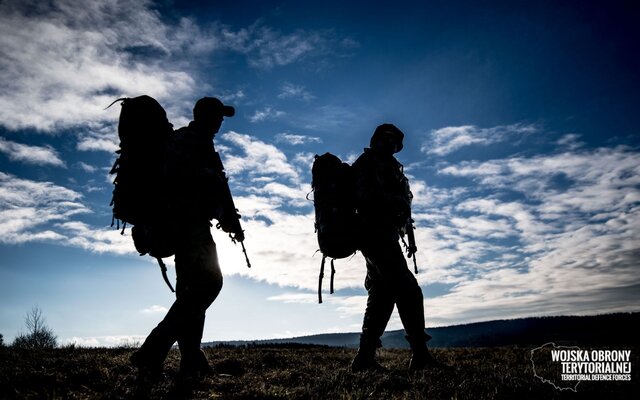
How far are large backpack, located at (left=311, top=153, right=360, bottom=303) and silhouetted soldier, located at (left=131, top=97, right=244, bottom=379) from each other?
4.70 ft

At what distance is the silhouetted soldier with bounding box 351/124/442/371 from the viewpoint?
16.0ft

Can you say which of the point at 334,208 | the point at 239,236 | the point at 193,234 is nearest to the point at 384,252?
the point at 334,208

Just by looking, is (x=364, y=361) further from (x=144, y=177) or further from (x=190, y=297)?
(x=144, y=177)

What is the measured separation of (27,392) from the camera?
2.91 m

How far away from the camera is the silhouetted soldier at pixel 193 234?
136 inches

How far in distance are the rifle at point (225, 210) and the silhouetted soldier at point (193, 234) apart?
11mm

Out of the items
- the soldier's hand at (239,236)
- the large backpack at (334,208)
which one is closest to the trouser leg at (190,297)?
the soldier's hand at (239,236)

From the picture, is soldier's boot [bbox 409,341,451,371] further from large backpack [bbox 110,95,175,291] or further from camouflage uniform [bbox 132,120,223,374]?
large backpack [bbox 110,95,175,291]

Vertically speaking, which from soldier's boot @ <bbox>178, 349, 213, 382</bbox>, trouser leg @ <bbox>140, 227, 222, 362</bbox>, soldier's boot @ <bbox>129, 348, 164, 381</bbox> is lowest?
soldier's boot @ <bbox>178, 349, 213, 382</bbox>

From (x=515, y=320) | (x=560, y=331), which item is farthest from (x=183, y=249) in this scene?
(x=515, y=320)

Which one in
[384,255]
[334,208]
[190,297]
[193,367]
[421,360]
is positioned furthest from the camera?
[334,208]

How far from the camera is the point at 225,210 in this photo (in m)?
4.21

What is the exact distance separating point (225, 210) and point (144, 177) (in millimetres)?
895

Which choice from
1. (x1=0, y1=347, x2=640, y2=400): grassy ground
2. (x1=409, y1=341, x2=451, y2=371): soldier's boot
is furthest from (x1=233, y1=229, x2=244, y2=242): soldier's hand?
(x1=409, y1=341, x2=451, y2=371): soldier's boot
